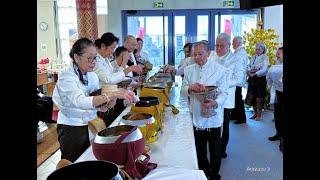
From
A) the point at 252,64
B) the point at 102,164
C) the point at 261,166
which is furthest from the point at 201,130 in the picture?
the point at 252,64

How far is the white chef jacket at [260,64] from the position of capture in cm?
520

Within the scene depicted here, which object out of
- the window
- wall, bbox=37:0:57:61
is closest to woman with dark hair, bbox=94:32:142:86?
the window

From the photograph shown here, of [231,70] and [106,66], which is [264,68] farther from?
[106,66]

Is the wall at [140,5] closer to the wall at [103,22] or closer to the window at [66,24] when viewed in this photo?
the wall at [103,22]

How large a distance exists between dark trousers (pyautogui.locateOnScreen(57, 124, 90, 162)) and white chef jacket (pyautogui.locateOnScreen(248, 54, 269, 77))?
3.76 metres

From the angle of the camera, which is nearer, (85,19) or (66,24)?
(85,19)

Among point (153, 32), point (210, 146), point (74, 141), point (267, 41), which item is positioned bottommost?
point (210, 146)

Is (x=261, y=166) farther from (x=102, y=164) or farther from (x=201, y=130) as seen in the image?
(x=102, y=164)

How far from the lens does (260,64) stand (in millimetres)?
5242

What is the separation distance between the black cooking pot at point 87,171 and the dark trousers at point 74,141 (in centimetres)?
101

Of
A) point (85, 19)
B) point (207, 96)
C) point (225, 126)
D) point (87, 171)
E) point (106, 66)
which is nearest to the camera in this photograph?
point (87, 171)

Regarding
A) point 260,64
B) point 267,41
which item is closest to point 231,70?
point 260,64

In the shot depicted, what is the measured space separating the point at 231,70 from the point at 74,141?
1.84m

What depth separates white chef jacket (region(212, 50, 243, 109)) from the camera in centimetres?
338
